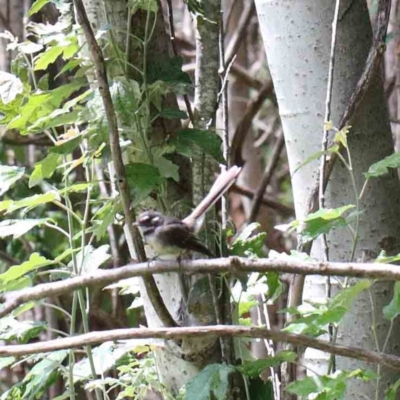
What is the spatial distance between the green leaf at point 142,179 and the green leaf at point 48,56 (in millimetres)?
199

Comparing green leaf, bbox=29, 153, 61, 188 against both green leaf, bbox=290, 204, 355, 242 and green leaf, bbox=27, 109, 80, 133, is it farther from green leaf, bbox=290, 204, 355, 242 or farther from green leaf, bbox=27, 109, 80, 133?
green leaf, bbox=290, 204, 355, 242

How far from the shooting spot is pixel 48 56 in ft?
3.96

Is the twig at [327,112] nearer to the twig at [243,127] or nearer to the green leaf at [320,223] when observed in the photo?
the green leaf at [320,223]

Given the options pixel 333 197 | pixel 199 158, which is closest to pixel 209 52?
pixel 199 158

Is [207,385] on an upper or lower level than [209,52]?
lower

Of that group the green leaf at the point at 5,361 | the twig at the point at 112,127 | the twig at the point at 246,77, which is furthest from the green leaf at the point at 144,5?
the twig at the point at 246,77

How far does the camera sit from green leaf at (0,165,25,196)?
1.22 metres

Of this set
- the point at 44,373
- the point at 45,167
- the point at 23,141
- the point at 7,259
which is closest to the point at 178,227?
the point at 45,167

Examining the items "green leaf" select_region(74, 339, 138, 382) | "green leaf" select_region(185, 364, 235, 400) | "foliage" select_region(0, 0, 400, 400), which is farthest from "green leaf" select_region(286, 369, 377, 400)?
"green leaf" select_region(74, 339, 138, 382)

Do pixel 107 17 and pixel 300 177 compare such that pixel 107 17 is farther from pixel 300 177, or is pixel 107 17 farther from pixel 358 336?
pixel 358 336

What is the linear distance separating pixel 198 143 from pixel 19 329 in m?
0.41

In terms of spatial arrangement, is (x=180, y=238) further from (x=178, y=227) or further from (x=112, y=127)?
(x=112, y=127)

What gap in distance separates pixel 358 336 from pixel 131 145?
0.48 meters

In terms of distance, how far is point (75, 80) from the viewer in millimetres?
1250
